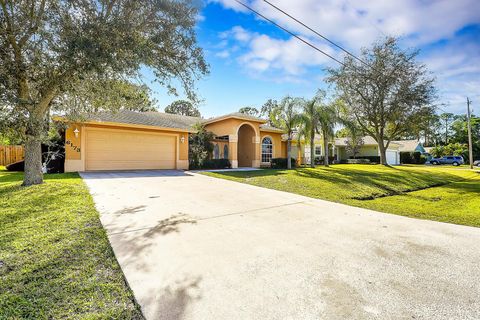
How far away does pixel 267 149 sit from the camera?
22.8 m

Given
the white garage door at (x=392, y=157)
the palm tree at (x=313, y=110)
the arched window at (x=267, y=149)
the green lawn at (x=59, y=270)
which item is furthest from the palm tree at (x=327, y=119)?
the white garage door at (x=392, y=157)

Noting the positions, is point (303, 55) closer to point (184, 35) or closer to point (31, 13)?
Result: point (184, 35)

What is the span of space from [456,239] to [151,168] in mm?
15773

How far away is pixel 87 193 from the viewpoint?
783 centimetres

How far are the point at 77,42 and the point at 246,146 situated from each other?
56.2 feet

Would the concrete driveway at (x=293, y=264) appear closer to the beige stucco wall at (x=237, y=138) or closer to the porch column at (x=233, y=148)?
the porch column at (x=233, y=148)

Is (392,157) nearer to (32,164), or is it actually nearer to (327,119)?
(327,119)

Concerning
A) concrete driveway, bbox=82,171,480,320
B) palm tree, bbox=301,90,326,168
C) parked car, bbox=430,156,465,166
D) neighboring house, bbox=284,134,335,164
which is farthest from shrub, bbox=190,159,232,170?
parked car, bbox=430,156,465,166

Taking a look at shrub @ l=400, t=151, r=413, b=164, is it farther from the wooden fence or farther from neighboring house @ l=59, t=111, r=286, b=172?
the wooden fence

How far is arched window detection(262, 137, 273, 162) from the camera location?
73.8 feet

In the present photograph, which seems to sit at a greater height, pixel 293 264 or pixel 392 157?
pixel 392 157

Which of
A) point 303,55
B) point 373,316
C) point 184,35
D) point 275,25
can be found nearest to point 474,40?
point 303,55

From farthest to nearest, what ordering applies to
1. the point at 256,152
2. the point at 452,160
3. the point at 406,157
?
the point at 406,157 < the point at 452,160 < the point at 256,152

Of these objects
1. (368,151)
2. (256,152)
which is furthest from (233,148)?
(368,151)
